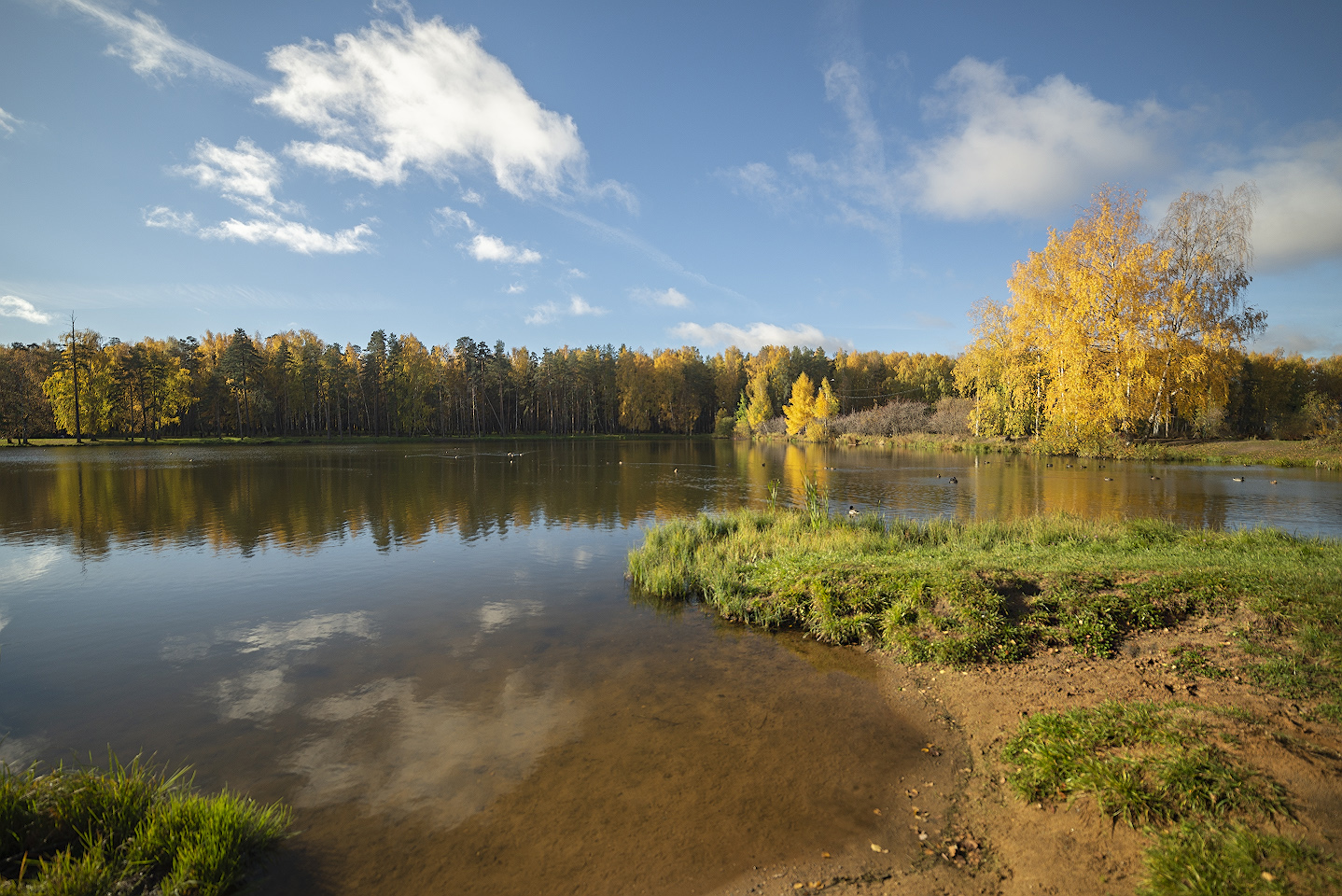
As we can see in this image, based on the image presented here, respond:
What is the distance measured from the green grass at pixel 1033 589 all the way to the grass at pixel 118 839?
787 cm

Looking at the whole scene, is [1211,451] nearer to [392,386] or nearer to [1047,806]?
[1047,806]

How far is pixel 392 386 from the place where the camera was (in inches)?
3686

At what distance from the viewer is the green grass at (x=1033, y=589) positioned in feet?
22.4

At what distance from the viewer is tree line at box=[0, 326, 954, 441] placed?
7425 centimetres

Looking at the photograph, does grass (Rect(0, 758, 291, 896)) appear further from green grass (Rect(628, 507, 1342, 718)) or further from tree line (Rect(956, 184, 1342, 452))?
tree line (Rect(956, 184, 1342, 452))

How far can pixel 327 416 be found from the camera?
8650 cm

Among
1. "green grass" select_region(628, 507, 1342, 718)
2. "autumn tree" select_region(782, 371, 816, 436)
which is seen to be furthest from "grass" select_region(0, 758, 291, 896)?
"autumn tree" select_region(782, 371, 816, 436)

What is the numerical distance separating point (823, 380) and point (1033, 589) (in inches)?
3243

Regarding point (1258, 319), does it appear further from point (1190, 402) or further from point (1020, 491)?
point (1020, 491)

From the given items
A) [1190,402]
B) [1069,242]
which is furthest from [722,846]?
[1190,402]

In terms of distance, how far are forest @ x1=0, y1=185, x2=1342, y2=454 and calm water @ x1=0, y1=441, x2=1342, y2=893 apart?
67.2ft

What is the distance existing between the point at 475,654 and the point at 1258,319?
56097mm

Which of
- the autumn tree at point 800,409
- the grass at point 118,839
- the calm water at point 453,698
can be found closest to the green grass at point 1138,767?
the calm water at point 453,698

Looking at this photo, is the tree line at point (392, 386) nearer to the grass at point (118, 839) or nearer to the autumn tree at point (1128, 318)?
the autumn tree at point (1128, 318)
